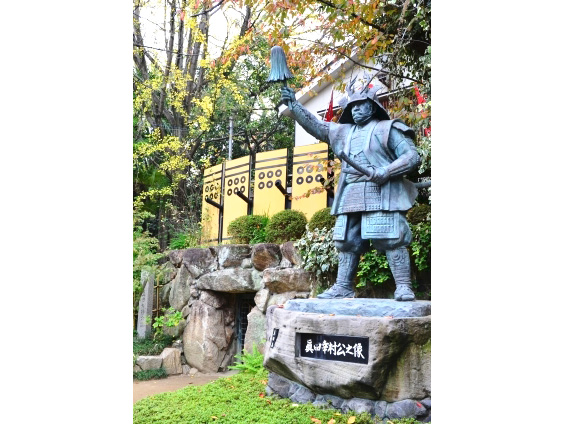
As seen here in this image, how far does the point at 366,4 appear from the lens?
4.81 m

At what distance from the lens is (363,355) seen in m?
3.40

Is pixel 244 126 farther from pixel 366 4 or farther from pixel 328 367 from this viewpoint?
pixel 328 367

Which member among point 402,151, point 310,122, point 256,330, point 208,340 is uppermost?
point 310,122

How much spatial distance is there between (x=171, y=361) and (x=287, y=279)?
242cm

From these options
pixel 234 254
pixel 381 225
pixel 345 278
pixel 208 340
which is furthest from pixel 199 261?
pixel 381 225

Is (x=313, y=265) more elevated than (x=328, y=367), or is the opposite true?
(x=313, y=265)

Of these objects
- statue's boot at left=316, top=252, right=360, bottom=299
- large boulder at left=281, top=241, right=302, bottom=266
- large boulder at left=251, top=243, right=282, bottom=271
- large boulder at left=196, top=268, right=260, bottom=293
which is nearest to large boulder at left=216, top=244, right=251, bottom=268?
large boulder at left=196, top=268, right=260, bottom=293

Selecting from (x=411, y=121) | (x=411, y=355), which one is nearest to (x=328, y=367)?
(x=411, y=355)

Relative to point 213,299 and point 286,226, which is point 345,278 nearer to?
point 286,226

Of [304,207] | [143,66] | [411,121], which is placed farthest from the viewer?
[143,66]

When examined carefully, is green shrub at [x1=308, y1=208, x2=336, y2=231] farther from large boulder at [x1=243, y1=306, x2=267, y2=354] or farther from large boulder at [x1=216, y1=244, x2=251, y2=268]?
large boulder at [x1=243, y1=306, x2=267, y2=354]

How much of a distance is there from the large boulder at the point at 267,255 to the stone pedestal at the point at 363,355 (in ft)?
8.35

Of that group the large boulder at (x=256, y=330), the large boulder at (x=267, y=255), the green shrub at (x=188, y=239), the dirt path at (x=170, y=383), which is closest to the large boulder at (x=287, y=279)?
the large boulder at (x=267, y=255)

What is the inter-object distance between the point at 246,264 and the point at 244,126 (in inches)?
259
